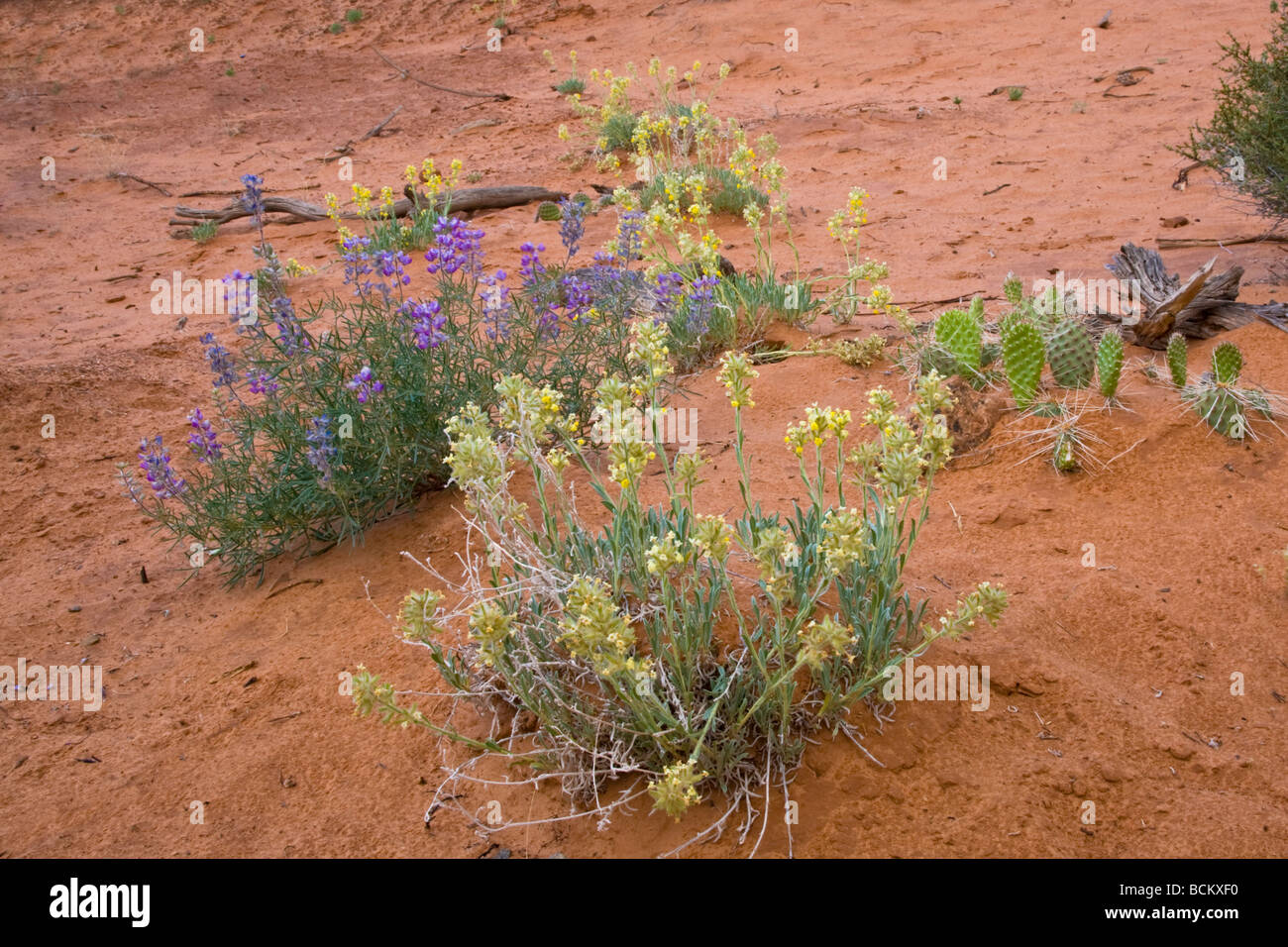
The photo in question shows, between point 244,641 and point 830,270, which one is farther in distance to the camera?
point 830,270

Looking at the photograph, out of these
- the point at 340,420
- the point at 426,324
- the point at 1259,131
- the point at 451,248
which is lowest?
the point at 340,420

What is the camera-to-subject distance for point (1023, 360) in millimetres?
3941

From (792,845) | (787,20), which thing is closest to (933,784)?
(792,845)

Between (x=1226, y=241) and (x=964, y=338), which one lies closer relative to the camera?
(x=964, y=338)

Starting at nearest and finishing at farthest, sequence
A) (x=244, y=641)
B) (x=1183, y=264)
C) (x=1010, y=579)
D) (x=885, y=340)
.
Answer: (x=1010, y=579)
(x=244, y=641)
(x=885, y=340)
(x=1183, y=264)

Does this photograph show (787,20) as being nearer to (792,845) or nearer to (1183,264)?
(1183,264)

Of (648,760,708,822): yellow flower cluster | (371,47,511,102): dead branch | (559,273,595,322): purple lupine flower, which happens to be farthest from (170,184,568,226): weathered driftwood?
(648,760,708,822): yellow flower cluster

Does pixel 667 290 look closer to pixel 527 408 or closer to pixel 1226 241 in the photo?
pixel 527 408

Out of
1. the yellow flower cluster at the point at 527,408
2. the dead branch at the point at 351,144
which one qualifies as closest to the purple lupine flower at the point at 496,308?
the yellow flower cluster at the point at 527,408

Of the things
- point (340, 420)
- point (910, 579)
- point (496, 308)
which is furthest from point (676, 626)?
point (496, 308)

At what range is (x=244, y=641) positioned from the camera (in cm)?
341

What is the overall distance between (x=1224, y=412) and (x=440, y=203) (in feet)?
21.4

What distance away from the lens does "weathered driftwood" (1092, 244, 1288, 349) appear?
434 centimetres

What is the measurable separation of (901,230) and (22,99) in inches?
556
